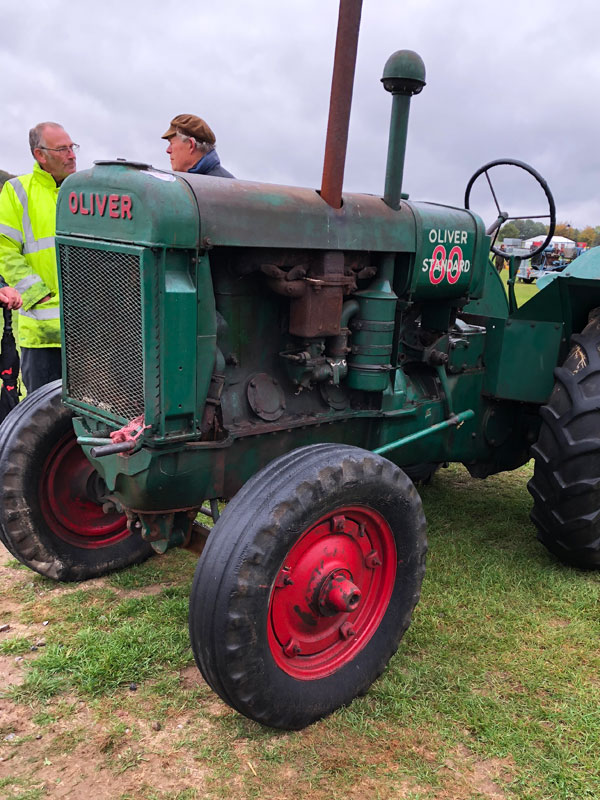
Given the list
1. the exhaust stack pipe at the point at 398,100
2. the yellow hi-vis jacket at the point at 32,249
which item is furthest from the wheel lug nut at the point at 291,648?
the yellow hi-vis jacket at the point at 32,249

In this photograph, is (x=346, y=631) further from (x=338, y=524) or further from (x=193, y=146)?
(x=193, y=146)

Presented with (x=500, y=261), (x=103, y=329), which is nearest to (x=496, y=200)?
(x=500, y=261)

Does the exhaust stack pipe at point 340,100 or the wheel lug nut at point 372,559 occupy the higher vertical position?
the exhaust stack pipe at point 340,100

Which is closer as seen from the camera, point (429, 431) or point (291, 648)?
point (291, 648)

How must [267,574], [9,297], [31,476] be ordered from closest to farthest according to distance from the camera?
1. [267,574]
2. [31,476]
3. [9,297]

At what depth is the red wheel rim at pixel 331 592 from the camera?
7.66ft

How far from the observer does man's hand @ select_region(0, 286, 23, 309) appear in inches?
139

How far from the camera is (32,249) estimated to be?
3785mm

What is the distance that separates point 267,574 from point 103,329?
1044 mm

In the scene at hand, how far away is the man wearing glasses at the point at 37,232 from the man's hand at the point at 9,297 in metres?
0.16

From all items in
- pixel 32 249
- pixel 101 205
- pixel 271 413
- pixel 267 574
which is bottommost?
pixel 267 574

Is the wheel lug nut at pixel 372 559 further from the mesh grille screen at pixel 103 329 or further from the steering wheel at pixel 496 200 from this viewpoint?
the steering wheel at pixel 496 200

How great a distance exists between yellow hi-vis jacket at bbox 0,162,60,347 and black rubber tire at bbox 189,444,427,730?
2.04 metres

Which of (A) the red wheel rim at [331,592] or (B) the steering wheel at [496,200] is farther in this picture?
(B) the steering wheel at [496,200]
